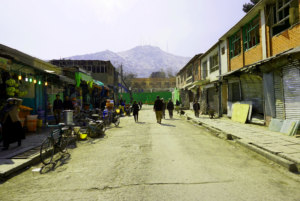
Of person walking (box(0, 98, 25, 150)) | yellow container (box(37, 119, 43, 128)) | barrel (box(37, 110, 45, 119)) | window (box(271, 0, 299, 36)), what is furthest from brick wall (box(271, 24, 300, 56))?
barrel (box(37, 110, 45, 119))

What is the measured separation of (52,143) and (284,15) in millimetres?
12037

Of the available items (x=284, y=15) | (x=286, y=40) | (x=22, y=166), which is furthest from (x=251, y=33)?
(x=22, y=166)

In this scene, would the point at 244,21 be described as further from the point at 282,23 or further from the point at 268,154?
the point at 268,154

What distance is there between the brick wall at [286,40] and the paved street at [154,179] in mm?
6442

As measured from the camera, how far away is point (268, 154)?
6070 mm

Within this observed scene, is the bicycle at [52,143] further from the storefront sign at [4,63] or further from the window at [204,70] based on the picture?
the window at [204,70]

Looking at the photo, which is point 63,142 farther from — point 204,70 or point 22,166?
point 204,70

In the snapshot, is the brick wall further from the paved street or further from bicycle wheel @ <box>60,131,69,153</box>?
bicycle wheel @ <box>60,131,69,153</box>

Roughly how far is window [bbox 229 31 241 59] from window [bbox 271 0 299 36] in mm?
4258

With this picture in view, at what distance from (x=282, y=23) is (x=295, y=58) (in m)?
3.03

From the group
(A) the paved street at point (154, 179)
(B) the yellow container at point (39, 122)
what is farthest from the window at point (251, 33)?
(B) the yellow container at point (39, 122)

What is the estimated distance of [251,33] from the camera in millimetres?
14125

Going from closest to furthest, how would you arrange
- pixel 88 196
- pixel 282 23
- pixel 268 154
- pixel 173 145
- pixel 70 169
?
1. pixel 88 196
2. pixel 70 169
3. pixel 268 154
4. pixel 173 145
5. pixel 282 23

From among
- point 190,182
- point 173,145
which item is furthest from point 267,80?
point 190,182
